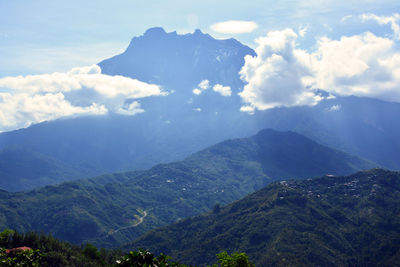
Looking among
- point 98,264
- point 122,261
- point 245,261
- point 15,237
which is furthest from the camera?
point 98,264

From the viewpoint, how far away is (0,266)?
80.4 metres

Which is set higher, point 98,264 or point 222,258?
point 222,258

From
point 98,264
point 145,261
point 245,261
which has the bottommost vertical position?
point 98,264

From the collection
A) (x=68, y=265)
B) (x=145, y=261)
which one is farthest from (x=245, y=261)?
(x=68, y=265)

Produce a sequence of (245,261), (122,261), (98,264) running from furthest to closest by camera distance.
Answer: (98,264) < (245,261) < (122,261)

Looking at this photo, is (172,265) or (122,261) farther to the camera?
(172,265)

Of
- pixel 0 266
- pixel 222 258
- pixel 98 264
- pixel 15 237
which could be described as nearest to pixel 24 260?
pixel 0 266

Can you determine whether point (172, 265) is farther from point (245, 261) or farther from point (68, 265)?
point (68, 265)

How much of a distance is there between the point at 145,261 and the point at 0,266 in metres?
31.7

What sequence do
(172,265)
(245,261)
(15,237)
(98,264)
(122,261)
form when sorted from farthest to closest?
1. (98,264)
2. (15,237)
3. (245,261)
4. (172,265)
5. (122,261)

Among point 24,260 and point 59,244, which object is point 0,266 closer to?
point 24,260

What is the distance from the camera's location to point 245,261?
97.8m

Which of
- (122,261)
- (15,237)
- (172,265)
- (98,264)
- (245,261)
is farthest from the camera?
(98,264)

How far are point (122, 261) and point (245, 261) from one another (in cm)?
3500
